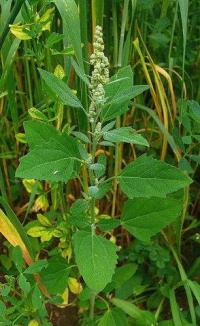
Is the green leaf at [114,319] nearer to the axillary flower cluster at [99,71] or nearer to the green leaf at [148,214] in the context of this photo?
the green leaf at [148,214]

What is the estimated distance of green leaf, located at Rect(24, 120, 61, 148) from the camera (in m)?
0.88

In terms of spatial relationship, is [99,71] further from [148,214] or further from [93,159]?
[148,214]

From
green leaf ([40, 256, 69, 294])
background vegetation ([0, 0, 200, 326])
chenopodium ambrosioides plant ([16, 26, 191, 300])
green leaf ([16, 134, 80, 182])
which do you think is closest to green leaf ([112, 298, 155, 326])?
background vegetation ([0, 0, 200, 326])

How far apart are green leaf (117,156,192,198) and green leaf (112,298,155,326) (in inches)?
17.2

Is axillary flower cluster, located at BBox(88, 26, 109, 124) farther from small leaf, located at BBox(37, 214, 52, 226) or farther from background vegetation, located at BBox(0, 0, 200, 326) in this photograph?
small leaf, located at BBox(37, 214, 52, 226)

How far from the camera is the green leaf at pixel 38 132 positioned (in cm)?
88

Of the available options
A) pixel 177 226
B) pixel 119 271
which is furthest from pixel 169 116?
pixel 119 271

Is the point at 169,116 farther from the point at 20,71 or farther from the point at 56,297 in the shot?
the point at 56,297

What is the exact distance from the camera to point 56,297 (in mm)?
1082

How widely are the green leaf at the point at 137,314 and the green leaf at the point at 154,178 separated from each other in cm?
44

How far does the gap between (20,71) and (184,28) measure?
1.74 ft

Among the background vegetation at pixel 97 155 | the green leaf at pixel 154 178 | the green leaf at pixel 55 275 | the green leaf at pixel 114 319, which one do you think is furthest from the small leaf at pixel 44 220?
the green leaf at pixel 154 178

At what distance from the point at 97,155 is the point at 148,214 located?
392 mm

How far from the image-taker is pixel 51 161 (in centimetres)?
85
